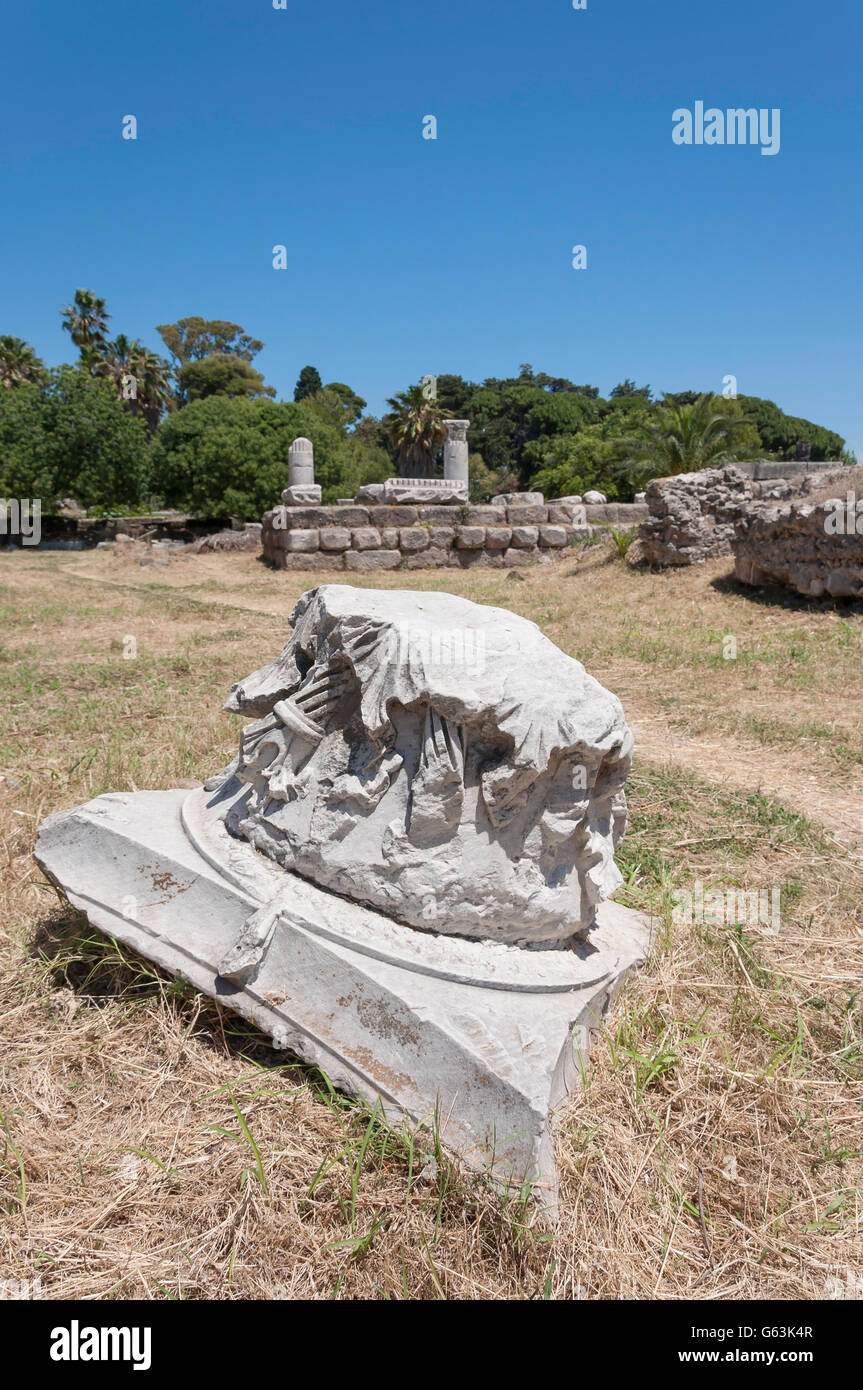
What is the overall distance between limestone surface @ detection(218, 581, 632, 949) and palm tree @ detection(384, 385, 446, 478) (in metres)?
27.2

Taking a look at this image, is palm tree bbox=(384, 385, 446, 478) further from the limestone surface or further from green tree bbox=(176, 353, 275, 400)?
the limestone surface

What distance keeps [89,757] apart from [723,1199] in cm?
344

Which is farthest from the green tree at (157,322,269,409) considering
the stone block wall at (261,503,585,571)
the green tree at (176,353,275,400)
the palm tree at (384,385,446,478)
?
the stone block wall at (261,503,585,571)

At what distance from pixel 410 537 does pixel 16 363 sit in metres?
23.0

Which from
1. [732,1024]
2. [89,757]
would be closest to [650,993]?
[732,1024]

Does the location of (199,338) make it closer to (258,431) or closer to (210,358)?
(210,358)

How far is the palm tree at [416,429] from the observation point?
28.5 metres

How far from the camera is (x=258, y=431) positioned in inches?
883

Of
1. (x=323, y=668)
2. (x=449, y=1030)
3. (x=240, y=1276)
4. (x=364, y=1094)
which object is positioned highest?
(x=323, y=668)

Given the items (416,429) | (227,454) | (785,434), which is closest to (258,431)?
(227,454)

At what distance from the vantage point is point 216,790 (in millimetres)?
2762

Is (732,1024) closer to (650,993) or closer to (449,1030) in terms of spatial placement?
(650,993)

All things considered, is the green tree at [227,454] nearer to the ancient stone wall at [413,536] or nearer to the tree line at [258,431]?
the tree line at [258,431]

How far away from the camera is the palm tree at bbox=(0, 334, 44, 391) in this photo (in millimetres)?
28797
